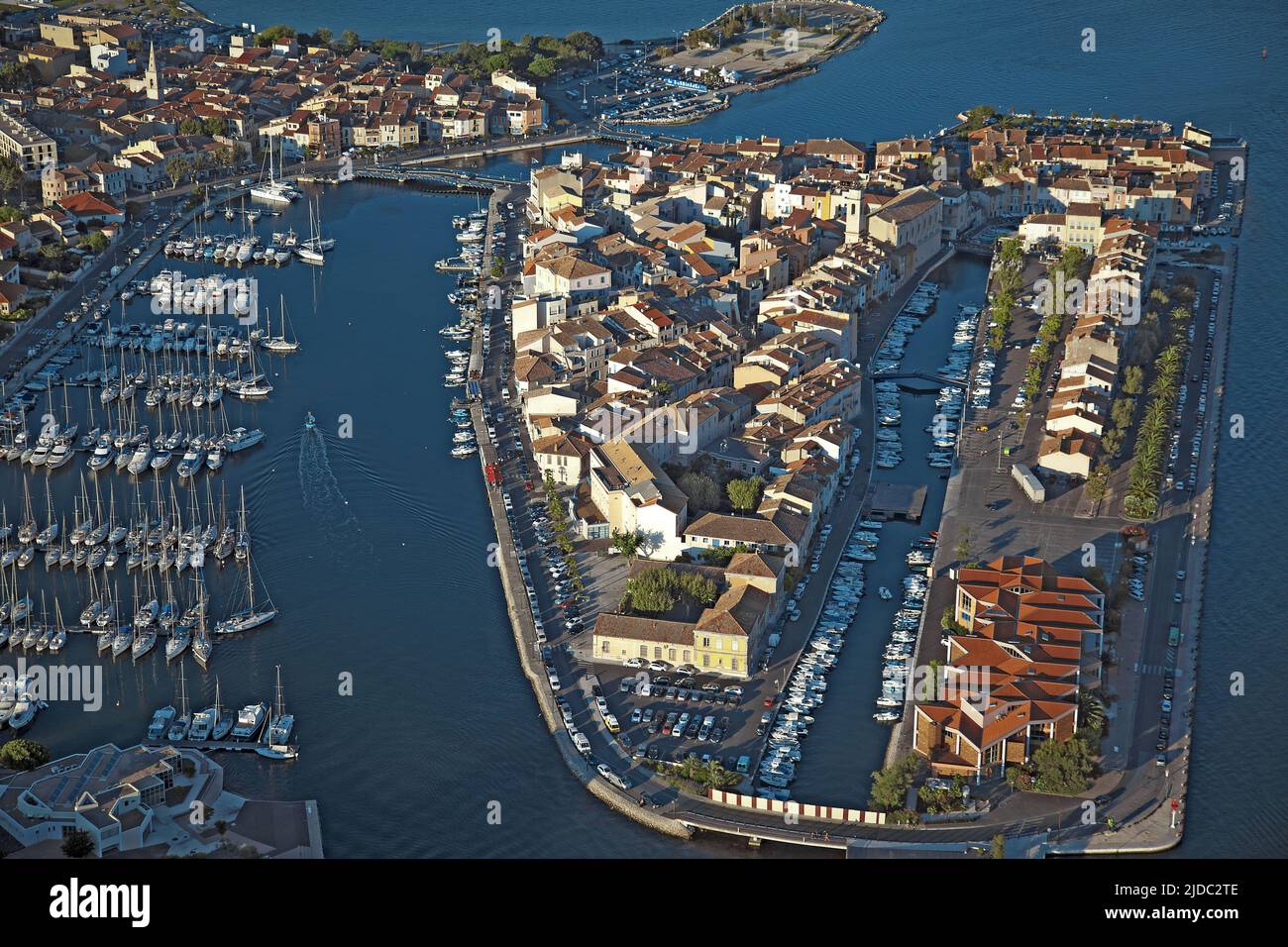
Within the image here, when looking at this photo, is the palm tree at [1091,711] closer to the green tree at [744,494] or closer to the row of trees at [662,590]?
the row of trees at [662,590]

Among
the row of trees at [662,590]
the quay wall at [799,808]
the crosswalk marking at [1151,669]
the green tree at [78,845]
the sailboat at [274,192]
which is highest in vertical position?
the sailboat at [274,192]

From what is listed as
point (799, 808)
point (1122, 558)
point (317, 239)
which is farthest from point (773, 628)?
point (317, 239)

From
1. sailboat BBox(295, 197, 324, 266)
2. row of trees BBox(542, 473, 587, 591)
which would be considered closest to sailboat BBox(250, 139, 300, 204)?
sailboat BBox(295, 197, 324, 266)

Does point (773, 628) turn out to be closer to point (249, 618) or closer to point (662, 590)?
point (662, 590)

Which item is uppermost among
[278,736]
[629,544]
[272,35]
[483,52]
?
[272,35]

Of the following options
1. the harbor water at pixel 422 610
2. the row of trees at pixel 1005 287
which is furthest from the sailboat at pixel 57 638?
the row of trees at pixel 1005 287

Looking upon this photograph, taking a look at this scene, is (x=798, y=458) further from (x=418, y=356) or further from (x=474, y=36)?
(x=474, y=36)
